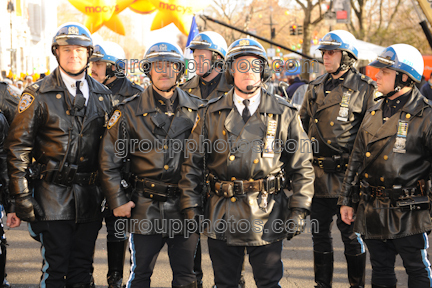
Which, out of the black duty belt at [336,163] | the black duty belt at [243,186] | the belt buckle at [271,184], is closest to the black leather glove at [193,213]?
the black duty belt at [243,186]

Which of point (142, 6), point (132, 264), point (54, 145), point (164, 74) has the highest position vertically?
point (142, 6)

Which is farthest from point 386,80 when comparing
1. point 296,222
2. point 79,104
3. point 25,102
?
point 25,102

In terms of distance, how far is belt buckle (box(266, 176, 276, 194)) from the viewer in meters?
3.57

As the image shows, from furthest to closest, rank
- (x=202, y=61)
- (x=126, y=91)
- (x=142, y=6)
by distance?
(x=142, y=6) < (x=126, y=91) < (x=202, y=61)

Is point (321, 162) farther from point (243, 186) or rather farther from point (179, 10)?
point (179, 10)

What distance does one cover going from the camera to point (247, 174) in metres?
3.55

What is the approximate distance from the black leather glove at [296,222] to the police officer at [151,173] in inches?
34.6

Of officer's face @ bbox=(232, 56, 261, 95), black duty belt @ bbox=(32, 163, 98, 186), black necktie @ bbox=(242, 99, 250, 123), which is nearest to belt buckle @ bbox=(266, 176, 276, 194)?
black necktie @ bbox=(242, 99, 250, 123)

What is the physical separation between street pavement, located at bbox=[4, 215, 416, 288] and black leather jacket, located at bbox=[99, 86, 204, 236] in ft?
5.49

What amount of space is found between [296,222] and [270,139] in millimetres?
621

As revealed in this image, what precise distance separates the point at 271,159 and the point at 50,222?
5.97 ft

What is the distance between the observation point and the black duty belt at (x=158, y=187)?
3.88 meters

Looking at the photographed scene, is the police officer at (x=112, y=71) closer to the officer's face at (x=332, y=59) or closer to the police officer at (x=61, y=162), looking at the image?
the police officer at (x=61, y=162)

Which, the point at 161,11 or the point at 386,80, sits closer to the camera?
the point at 386,80
